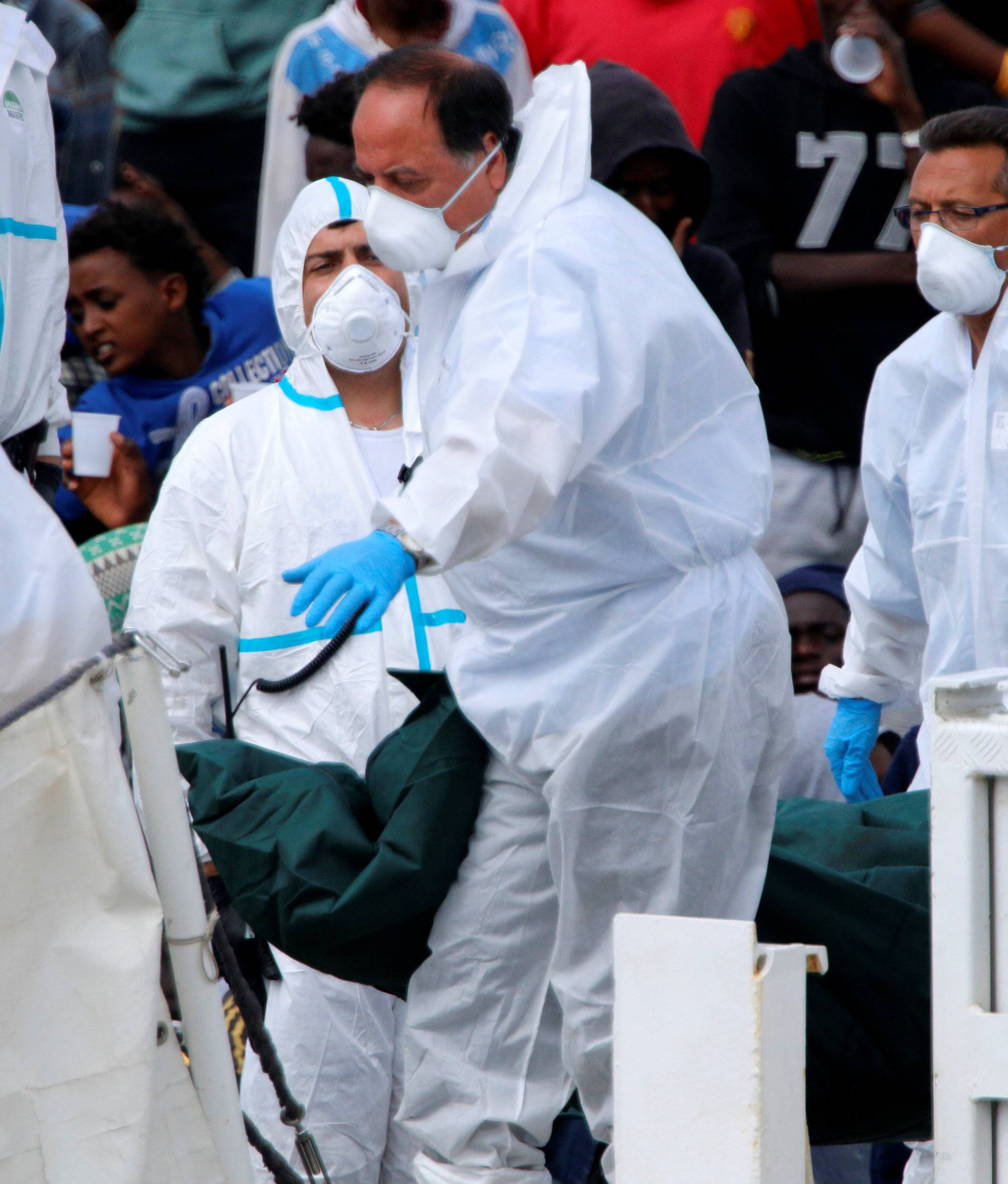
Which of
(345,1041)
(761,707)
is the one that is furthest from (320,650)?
(761,707)

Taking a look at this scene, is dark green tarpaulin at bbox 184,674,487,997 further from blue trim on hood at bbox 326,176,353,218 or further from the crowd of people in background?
blue trim on hood at bbox 326,176,353,218

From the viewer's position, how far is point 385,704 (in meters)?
3.30

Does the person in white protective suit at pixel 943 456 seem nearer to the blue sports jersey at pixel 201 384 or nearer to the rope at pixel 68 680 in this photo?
the blue sports jersey at pixel 201 384

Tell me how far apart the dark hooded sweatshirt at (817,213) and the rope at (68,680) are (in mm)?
3291

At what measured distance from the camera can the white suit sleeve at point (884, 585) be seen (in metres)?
3.77

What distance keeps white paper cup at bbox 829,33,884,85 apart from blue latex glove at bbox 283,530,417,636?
314cm

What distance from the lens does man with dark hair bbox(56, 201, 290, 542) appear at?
14.8 ft

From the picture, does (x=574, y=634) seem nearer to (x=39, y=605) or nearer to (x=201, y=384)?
(x=39, y=605)

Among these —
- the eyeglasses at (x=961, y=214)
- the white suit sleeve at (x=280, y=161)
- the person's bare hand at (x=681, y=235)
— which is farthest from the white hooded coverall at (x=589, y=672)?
the white suit sleeve at (x=280, y=161)

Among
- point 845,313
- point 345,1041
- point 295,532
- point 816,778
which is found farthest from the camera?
point 845,313

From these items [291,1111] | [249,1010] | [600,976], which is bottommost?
[600,976]

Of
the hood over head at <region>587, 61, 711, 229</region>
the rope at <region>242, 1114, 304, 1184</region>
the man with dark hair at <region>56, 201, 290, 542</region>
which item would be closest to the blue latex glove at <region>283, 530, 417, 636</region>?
the rope at <region>242, 1114, 304, 1184</region>

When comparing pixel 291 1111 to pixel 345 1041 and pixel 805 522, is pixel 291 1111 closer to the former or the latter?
pixel 345 1041

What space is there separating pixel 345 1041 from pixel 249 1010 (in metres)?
1.22
